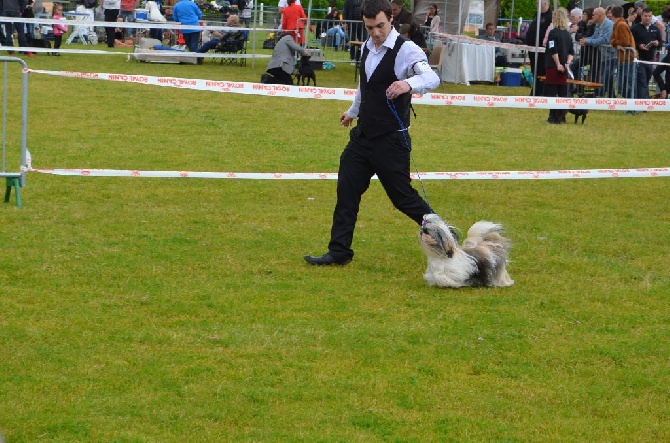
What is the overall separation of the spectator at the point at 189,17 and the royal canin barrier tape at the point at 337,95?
1615 cm

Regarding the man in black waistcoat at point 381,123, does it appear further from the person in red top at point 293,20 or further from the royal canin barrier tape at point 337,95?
the person in red top at point 293,20

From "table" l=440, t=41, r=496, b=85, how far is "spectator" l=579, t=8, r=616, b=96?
12.2 feet

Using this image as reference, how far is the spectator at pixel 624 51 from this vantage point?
19.8 m

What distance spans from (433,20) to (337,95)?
1582 centimetres

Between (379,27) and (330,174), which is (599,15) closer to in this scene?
(330,174)

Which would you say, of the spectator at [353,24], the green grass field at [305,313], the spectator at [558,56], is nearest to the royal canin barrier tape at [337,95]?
the green grass field at [305,313]

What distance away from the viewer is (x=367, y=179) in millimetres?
7922

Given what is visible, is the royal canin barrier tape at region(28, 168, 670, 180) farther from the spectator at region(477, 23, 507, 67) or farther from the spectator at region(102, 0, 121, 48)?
the spectator at region(102, 0, 121, 48)

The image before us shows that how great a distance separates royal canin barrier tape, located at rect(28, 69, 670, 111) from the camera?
10211 millimetres

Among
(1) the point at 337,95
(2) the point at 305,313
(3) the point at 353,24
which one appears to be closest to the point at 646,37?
(3) the point at 353,24

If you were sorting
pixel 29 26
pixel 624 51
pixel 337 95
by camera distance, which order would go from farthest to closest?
pixel 29 26 → pixel 624 51 → pixel 337 95

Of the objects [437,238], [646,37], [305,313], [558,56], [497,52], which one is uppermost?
[646,37]

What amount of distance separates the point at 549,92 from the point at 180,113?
20.4 ft

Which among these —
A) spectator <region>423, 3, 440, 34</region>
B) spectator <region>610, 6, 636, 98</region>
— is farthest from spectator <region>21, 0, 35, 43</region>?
spectator <region>610, 6, 636, 98</region>
